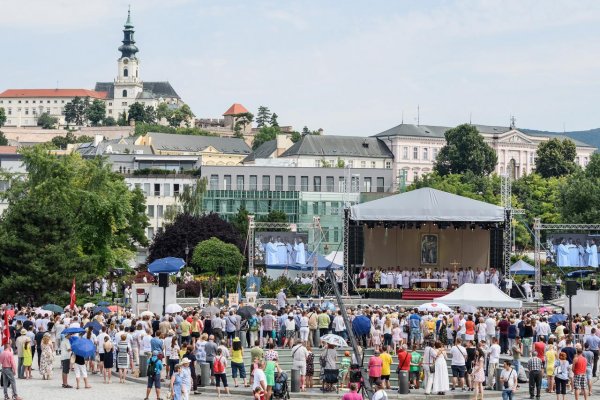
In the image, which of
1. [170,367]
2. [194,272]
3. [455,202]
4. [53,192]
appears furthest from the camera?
[194,272]

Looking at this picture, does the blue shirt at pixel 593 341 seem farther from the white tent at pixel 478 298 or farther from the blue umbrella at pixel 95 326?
the blue umbrella at pixel 95 326

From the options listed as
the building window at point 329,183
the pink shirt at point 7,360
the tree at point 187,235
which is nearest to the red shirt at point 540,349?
the pink shirt at point 7,360

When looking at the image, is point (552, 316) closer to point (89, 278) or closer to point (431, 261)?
point (431, 261)

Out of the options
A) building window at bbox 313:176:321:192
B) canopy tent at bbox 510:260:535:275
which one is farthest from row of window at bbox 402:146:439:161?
canopy tent at bbox 510:260:535:275

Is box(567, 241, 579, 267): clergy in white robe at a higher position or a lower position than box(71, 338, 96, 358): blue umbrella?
higher

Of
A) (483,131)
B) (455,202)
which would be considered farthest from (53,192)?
(483,131)

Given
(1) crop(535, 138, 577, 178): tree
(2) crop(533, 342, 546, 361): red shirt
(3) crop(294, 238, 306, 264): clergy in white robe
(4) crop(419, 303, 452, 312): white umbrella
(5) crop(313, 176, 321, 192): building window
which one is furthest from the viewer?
(1) crop(535, 138, 577, 178): tree

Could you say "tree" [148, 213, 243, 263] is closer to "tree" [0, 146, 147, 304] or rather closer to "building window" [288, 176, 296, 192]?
"tree" [0, 146, 147, 304]

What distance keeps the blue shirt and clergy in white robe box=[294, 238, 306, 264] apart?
26.7 metres

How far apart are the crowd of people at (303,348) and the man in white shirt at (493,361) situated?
26mm

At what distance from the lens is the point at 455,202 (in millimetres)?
53062

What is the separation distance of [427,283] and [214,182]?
216 feet

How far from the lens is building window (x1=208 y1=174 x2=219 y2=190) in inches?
4564

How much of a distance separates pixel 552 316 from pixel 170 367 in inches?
487
